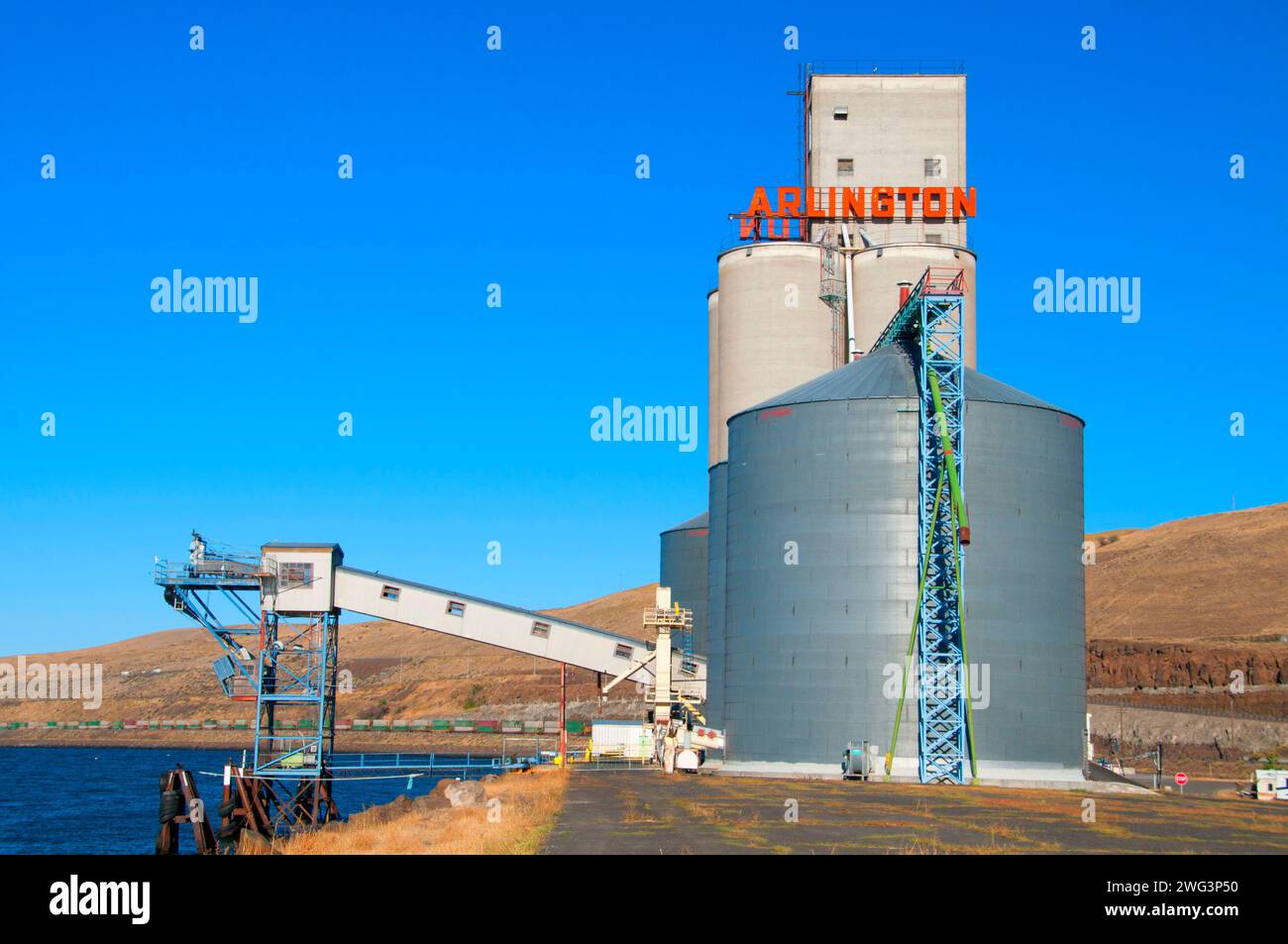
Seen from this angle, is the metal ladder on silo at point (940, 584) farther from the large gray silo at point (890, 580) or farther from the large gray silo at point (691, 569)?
the large gray silo at point (691, 569)

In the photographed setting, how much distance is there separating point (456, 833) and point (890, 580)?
31.8 metres

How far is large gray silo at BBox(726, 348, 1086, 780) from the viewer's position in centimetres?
5706

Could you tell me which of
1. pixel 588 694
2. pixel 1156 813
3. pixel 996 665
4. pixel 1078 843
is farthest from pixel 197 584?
pixel 588 694

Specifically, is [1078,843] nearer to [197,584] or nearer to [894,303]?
[197,584]

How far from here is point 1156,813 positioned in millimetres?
38875

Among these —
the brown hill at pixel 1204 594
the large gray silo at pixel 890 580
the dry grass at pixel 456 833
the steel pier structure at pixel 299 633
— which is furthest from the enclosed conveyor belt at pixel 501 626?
the brown hill at pixel 1204 594

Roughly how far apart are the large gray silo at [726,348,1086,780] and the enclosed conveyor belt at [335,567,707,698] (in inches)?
552

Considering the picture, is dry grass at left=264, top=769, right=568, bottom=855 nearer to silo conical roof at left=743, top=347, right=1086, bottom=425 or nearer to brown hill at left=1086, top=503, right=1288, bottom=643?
silo conical roof at left=743, top=347, right=1086, bottom=425

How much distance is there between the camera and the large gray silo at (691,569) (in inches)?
3467

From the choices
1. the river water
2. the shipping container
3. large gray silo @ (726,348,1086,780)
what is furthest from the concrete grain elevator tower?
the river water

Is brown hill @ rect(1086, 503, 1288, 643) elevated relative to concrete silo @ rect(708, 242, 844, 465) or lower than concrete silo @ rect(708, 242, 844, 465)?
lower

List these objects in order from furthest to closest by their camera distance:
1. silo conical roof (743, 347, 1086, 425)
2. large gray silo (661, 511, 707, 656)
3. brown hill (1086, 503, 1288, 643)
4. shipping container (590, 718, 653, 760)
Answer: brown hill (1086, 503, 1288, 643), large gray silo (661, 511, 707, 656), shipping container (590, 718, 653, 760), silo conical roof (743, 347, 1086, 425)

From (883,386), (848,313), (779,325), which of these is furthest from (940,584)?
(779,325)

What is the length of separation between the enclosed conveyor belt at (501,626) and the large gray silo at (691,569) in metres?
11.1
